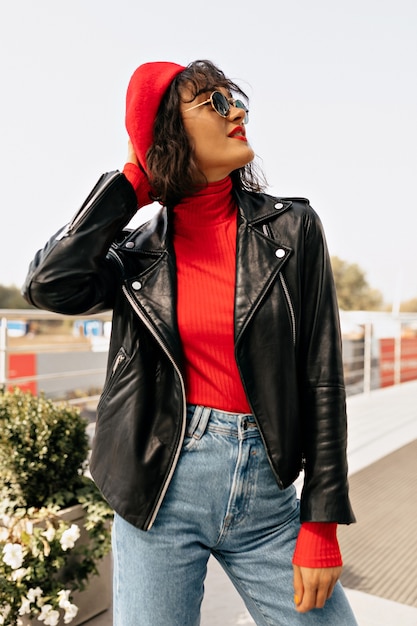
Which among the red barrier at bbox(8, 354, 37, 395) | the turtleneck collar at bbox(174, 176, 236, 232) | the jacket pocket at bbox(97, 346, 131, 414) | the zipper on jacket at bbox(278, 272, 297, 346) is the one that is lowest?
the red barrier at bbox(8, 354, 37, 395)

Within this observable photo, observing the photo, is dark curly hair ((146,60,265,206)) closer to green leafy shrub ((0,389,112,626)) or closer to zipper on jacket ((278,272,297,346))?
zipper on jacket ((278,272,297,346))

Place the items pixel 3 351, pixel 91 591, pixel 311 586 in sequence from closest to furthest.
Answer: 1. pixel 311 586
2. pixel 91 591
3. pixel 3 351

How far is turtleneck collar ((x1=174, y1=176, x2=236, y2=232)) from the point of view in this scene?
49.5 inches

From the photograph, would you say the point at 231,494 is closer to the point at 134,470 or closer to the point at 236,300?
the point at 134,470

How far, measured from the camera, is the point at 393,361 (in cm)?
1055

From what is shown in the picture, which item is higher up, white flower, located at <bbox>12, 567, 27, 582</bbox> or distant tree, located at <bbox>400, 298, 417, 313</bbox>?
distant tree, located at <bbox>400, 298, 417, 313</bbox>

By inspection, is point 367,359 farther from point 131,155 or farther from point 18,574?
point 131,155

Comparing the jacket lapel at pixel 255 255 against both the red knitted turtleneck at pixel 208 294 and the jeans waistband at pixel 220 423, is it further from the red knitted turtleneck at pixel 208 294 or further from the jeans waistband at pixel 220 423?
the jeans waistband at pixel 220 423

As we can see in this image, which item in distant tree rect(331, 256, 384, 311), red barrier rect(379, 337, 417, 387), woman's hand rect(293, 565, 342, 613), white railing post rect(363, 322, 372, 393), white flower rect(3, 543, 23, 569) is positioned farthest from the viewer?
distant tree rect(331, 256, 384, 311)

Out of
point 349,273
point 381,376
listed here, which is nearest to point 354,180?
point 349,273

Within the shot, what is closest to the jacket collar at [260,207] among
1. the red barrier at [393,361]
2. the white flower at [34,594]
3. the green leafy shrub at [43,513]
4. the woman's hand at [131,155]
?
the woman's hand at [131,155]


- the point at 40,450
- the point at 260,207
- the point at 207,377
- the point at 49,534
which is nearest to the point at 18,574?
the point at 49,534

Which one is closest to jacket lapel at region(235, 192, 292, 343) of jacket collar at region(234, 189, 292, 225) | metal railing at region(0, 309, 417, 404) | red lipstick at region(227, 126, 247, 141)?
jacket collar at region(234, 189, 292, 225)

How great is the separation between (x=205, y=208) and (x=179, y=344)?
0.30m
